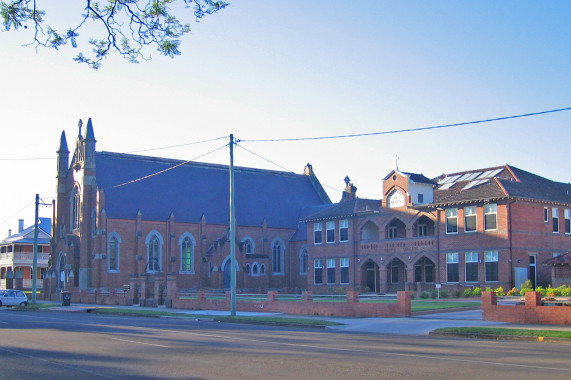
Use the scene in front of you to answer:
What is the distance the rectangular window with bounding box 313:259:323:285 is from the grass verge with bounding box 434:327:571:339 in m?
35.5

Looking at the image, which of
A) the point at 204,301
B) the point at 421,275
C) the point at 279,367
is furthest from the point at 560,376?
the point at 421,275

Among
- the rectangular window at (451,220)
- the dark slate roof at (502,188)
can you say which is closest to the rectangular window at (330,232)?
the dark slate roof at (502,188)

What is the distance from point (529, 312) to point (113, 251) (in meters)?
44.0

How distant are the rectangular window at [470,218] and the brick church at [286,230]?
0.22 feet

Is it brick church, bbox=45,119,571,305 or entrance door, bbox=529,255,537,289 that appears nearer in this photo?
entrance door, bbox=529,255,537,289

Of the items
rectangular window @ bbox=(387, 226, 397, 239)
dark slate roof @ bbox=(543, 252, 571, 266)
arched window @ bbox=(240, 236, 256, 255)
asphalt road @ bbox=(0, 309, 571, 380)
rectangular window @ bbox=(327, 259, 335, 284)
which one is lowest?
asphalt road @ bbox=(0, 309, 571, 380)

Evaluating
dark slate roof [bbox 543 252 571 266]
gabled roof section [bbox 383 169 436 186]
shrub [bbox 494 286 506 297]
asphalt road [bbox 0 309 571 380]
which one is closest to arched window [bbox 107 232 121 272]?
gabled roof section [bbox 383 169 436 186]

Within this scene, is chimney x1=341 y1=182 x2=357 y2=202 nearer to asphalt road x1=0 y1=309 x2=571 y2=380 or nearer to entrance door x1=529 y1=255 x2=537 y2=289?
entrance door x1=529 y1=255 x2=537 y2=289

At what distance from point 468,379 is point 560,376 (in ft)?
5.70

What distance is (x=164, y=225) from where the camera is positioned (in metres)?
66.2

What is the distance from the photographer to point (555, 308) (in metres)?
25.6

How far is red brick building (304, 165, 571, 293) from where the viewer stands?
146 ft

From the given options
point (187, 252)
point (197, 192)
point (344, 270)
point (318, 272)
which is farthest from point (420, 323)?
point (197, 192)

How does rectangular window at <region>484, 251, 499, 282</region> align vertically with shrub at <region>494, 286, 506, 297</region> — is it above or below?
above
